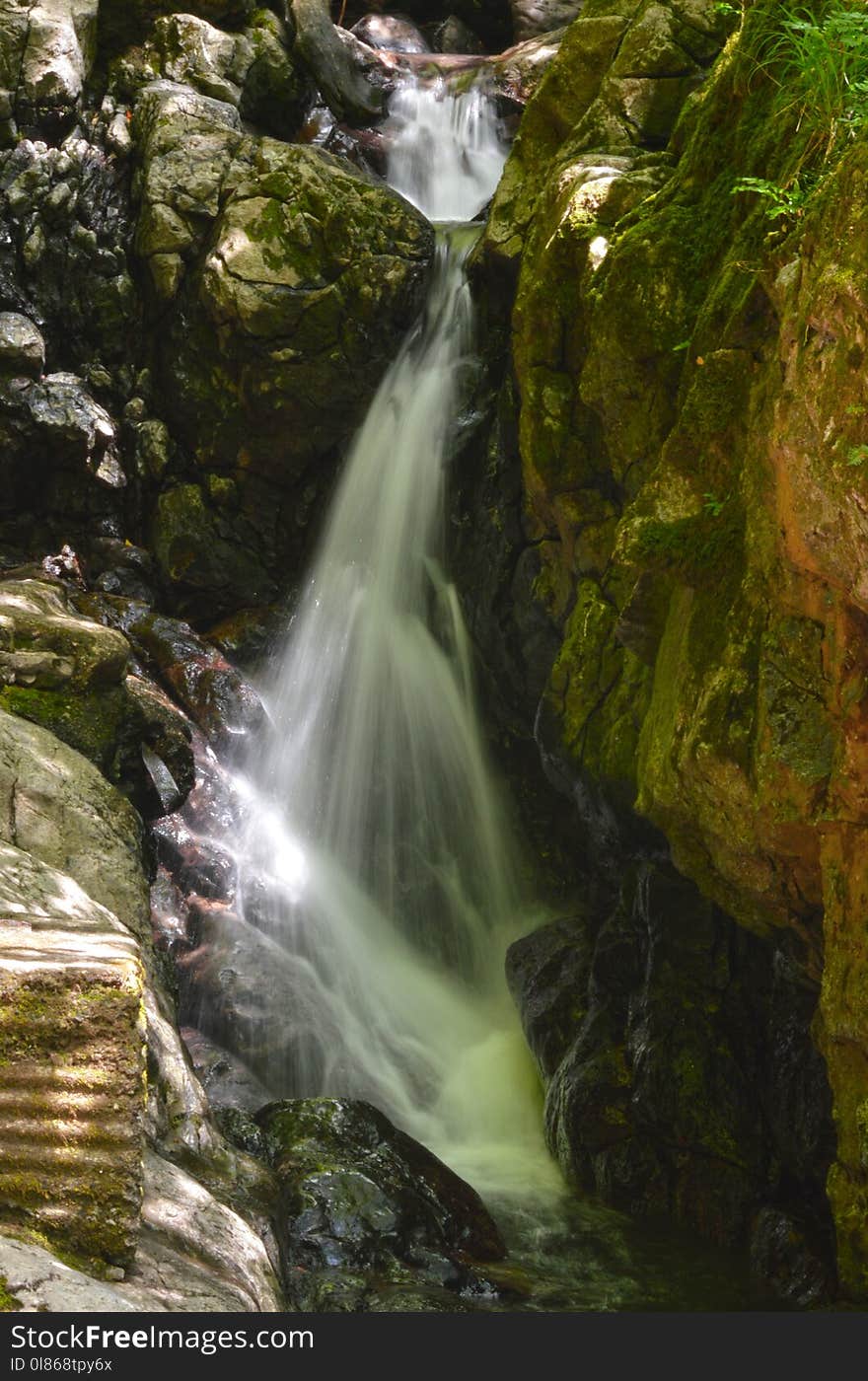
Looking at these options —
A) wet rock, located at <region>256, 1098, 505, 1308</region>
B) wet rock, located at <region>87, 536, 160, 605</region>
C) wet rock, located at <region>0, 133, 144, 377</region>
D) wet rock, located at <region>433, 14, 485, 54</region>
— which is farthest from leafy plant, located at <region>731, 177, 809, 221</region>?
wet rock, located at <region>433, 14, 485, 54</region>

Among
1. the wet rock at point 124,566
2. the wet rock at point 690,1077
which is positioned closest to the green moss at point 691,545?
the wet rock at point 690,1077

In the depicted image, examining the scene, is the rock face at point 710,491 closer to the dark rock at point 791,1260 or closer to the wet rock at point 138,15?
the dark rock at point 791,1260

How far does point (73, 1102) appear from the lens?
3166 mm

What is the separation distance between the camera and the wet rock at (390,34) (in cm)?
1656

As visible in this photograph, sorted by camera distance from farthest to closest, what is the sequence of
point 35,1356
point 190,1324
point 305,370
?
point 305,370
point 190,1324
point 35,1356

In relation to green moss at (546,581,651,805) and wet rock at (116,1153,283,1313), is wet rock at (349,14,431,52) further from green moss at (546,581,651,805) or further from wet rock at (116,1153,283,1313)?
wet rock at (116,1153,283,1313)

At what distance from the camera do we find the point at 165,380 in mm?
11938

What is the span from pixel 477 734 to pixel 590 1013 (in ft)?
10.7

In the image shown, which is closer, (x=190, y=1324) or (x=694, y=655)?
(x=190, y=1324)

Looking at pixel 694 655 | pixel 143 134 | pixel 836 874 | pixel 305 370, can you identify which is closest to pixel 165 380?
pixel 305 370

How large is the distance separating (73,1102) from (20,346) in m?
9.91

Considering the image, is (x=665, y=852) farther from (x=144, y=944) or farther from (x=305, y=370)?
(x=305, y=370)

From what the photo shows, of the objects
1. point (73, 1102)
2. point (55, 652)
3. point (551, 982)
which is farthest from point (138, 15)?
point (73, 1102)

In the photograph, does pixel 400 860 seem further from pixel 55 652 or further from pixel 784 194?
pixel 784 194
